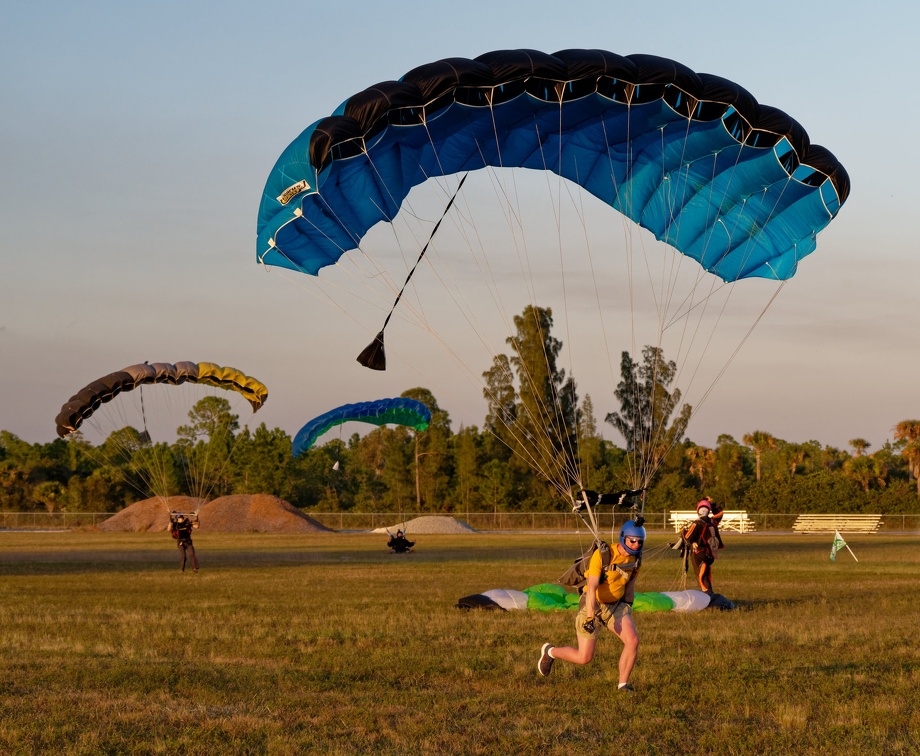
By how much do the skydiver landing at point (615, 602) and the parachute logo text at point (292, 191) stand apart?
6.13 meters

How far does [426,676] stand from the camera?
9.69 m

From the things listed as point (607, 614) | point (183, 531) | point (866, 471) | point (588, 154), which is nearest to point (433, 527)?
point (866, 471)

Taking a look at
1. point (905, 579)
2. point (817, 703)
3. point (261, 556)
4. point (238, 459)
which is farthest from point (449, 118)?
point (238, 459)

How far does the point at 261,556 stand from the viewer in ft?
104

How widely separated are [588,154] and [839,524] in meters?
46.7

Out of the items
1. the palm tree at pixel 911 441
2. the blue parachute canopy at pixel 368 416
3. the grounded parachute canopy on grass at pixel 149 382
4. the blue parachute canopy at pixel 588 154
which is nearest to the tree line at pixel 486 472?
the palm tree at pixel 911 441

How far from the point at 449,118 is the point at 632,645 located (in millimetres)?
7264

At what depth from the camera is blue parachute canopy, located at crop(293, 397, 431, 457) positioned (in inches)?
1435

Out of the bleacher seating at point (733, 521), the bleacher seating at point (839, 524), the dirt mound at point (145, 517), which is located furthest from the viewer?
the dirt mound at point (145, 517)

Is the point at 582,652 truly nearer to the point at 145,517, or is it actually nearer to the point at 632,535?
the point at 632,535

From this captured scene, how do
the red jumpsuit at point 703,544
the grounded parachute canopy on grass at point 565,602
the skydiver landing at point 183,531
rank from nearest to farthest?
the grounded parachute canopy on grass at point 565,602 < the red jumpsuit at point 703,544 < the skydiver landing at point 183,531

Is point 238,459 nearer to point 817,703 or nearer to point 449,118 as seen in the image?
point 449,118

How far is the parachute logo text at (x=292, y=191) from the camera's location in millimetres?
12711

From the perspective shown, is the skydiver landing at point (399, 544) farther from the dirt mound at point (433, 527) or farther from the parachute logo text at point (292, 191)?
the parachute logo text at point (292, 191)
